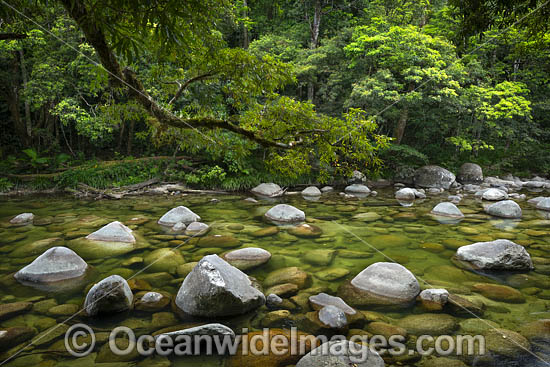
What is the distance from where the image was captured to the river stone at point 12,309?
278 cm

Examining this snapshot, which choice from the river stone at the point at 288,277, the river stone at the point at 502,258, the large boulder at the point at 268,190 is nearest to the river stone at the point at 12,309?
the river stone at the point at 288,277

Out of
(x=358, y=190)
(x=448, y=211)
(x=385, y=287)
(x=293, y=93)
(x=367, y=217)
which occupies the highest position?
(x=293, y=93)

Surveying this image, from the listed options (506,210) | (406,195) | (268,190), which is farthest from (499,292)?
(268,190)

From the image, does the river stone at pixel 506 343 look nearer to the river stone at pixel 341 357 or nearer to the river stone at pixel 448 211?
the river stone at pixel 341 357

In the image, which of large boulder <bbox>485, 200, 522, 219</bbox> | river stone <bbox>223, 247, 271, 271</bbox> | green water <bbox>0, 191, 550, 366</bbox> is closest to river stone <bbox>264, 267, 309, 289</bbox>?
green water <bbox>0, 191, 550, 366</bbox>

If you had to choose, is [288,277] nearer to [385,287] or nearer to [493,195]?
[385,287]

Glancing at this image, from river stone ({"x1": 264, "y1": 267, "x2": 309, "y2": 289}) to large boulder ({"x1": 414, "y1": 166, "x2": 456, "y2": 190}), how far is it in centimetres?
1064

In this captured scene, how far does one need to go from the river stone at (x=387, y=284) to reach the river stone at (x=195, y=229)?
3036mm

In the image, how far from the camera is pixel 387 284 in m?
3.35

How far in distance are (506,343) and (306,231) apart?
359 cm

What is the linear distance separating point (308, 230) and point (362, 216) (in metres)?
2.09

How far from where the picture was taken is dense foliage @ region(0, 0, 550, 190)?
3678mm

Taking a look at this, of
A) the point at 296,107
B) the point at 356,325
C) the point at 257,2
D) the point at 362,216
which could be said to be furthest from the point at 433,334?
the point at 257,2

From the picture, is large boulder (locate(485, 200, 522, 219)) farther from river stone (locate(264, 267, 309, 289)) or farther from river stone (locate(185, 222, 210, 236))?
river stone (locate(185, 222, 210, 236))
